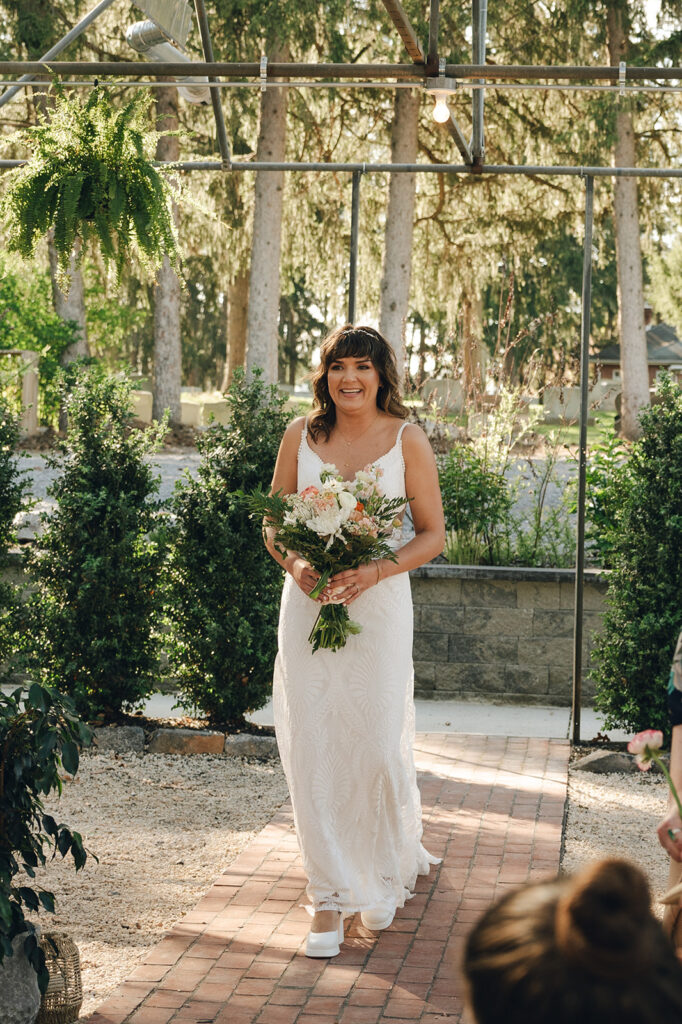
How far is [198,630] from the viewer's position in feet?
21.0

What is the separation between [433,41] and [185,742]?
11.8 feet

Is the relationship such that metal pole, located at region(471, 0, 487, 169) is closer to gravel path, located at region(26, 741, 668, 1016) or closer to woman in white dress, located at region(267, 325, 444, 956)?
woman in white dress, located at region(267, 325, 444, 956)

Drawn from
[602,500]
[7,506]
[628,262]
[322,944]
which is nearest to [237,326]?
[628,262]

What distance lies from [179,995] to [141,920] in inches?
27.8

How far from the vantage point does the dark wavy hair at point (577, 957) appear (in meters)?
0.91

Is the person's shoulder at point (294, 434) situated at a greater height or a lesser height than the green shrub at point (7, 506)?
greater

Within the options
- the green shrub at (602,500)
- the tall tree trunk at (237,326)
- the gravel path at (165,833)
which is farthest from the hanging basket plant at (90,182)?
the tall tree trunk at (237,326)

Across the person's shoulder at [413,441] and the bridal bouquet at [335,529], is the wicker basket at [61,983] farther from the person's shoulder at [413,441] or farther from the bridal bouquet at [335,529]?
the person's shoulder at [413,441]

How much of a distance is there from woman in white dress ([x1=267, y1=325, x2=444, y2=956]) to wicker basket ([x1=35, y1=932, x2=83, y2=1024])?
0.79 m

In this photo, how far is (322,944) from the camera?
12.6 feet

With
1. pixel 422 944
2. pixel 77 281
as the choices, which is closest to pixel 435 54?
pixel 422 944

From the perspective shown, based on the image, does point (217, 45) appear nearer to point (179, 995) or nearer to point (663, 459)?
point (663, 459)

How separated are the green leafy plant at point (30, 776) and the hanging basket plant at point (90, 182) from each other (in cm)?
231

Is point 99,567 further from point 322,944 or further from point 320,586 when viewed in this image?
A: point 322,944
